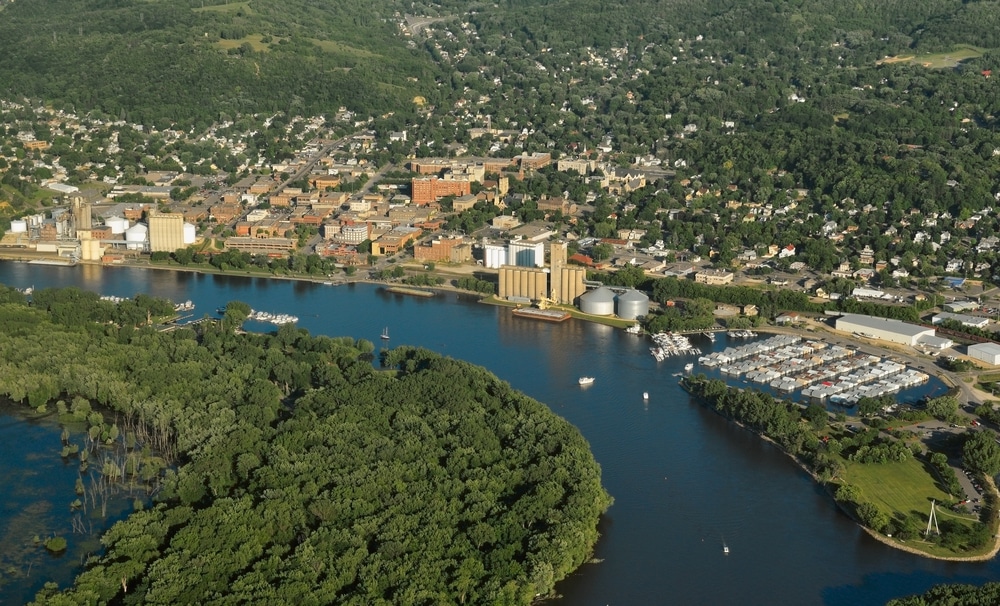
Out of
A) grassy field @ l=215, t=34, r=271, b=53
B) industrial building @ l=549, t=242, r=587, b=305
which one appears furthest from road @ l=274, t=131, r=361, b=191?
industrial building @ l=549, t=242, r=587, b=305

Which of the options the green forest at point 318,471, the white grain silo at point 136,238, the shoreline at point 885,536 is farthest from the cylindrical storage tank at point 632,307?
the white grain silo at point 136,238

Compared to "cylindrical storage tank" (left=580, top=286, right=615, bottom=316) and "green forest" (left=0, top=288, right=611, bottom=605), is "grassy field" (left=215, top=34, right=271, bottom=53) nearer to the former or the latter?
"cylindrical storage tank" (left=580, top=286, right=615, bottom=316)

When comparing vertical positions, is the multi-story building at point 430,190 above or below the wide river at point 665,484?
above

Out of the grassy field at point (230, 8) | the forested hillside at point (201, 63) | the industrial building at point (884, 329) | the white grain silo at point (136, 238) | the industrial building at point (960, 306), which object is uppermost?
the grassy field at point (230, 8)

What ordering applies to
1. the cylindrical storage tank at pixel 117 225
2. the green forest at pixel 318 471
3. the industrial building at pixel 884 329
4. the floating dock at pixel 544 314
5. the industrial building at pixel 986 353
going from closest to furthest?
the green forest at pixel 318 471
the industrial building at pixel 986 353
the industrial building at pixel 884 329
the floating dock at pixel 544 314
the cylindrical storage tank at pixel 117 225

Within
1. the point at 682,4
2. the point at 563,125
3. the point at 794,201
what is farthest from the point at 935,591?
the point at 682,4

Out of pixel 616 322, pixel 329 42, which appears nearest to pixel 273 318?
pixel 616 322

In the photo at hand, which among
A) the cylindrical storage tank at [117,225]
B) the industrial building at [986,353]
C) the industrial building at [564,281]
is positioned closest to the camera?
the industrial building at [986,353]

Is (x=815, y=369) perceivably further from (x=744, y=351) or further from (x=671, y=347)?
(x=671, y=347)

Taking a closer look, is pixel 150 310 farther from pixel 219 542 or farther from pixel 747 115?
pixel 747 115

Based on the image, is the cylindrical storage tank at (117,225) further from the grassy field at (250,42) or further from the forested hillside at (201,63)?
the grassy field at (250,42)
